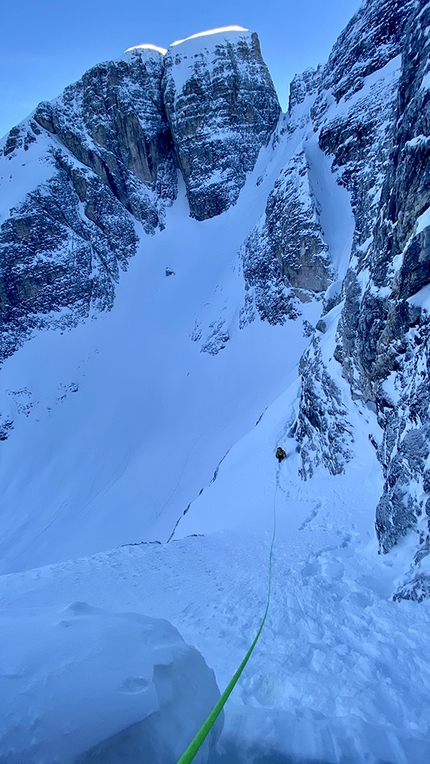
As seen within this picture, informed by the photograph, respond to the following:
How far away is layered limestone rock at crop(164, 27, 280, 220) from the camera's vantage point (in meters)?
58.0

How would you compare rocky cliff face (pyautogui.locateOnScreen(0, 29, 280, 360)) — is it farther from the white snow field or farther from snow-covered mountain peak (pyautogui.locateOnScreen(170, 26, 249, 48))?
the white snow field

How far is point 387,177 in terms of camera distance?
9094 mm

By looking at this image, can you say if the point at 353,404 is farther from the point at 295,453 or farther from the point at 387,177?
the point at 387,177

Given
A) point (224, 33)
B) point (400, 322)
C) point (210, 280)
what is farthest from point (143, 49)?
point (400, 322)

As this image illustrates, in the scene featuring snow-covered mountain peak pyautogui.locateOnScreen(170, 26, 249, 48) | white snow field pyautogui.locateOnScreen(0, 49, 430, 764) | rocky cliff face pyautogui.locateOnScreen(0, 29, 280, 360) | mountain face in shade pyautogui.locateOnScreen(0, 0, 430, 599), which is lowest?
white snow field pyautogui.locateOnScreen(0, 49, 430, 764)

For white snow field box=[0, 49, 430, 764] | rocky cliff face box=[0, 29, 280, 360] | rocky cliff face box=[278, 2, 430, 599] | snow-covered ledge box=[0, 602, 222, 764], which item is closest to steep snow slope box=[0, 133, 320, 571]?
white snow field box=[0, 49, 430, 764]

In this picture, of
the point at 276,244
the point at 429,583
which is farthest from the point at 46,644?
the point at 276,244

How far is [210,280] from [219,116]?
30050 millimetres

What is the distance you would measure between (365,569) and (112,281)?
55113mm

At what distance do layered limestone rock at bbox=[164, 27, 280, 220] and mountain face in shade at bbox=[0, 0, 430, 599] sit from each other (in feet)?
1.13

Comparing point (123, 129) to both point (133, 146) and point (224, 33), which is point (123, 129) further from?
point (224, 33)

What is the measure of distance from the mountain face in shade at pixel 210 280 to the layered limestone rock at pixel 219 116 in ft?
1.13

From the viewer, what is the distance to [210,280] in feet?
168

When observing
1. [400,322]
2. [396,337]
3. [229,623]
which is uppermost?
[400,322]
